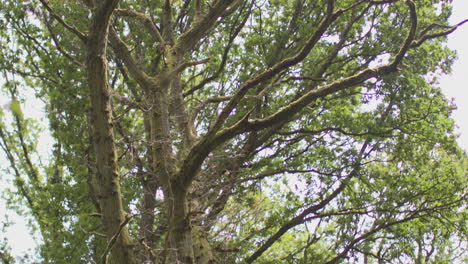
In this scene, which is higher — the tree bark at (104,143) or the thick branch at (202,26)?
the thick branch at (202,26)

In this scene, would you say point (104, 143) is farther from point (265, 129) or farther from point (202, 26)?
point (265, 129)

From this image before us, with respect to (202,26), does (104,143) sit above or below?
below

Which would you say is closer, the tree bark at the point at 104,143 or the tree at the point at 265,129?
the tree bark at the point at 104,143

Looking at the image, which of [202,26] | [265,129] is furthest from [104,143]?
[265,129]

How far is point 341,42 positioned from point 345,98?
3.99 ft

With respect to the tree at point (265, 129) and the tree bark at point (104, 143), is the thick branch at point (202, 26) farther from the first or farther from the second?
the tree bark at point (104, 143)

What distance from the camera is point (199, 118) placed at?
9.56 metres

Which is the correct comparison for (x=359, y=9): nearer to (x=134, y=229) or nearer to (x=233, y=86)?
(x=233, y=86)

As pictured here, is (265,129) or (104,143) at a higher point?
(265,129)

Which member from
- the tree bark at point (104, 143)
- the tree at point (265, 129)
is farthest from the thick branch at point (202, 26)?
the tree bark at point (104, 143)

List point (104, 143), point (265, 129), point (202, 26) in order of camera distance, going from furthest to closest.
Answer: point (265, 129)
point (202, 26)
point (104, 143)

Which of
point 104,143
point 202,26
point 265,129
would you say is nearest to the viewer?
point 104,143

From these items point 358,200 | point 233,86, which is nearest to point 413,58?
point 358,200

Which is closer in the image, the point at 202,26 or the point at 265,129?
the point at 202,26
